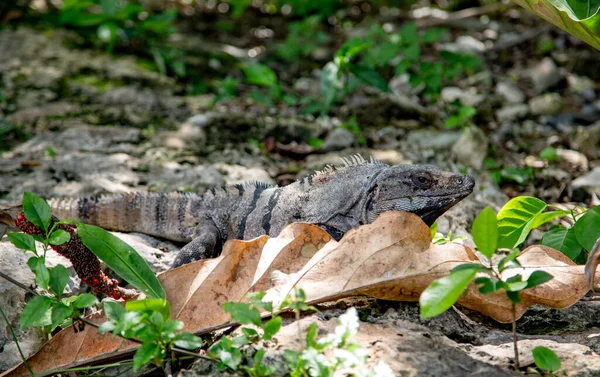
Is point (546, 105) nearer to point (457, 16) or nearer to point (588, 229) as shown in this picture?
point (457, 16)

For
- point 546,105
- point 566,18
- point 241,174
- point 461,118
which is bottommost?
point 241,174

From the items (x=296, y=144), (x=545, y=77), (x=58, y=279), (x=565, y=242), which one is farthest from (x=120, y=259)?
(x=545, y=77)

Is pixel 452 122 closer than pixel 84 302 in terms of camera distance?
No

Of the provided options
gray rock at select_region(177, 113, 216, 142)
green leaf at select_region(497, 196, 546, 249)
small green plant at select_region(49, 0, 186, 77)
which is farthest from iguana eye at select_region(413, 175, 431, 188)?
small green plant at select_region(49, 0, 186, 77)

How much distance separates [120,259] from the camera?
107 inches

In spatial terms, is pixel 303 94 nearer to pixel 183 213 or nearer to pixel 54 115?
pixel 54 115

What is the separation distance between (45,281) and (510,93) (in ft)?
19.9

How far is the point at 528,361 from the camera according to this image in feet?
7.86

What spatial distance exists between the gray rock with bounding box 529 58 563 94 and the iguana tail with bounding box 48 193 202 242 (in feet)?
15.9

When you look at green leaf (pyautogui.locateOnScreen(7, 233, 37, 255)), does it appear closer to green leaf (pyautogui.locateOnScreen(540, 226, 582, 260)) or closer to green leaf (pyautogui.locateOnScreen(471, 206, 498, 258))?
green leaf (pyautogui.locateOnScreen(471, 206, 498, 258))

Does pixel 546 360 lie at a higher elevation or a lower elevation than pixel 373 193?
higher

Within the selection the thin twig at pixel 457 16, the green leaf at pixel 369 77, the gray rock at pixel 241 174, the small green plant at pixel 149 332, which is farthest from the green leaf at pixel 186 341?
the thin twig at pixel 457 16

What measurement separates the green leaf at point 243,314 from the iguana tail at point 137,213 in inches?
76.3

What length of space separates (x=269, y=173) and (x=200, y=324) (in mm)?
2643
